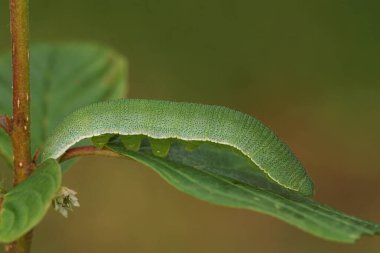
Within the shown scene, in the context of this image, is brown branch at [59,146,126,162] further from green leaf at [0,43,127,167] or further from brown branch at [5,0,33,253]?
green leaf at [0,43,127,167]

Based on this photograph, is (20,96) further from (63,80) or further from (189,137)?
(63,80)

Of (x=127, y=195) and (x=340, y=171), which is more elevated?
(x=340, y=171)

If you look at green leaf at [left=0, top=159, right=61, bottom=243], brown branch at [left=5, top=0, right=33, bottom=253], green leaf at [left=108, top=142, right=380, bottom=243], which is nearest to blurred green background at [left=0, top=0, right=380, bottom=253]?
green leaf at [left=108, top=142, right=380, bottom=243]

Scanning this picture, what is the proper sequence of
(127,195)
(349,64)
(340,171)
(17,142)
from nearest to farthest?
(17,142)
(127,195)
(340,171)
(349,64)

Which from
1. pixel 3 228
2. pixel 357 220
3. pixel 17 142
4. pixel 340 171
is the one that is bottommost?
pixel 340 171

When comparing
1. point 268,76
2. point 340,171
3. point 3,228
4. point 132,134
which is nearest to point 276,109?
point 268,76

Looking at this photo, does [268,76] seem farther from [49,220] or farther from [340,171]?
[49,220]

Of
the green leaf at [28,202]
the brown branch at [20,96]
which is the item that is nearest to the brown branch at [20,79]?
the brown branch at [20,96]
